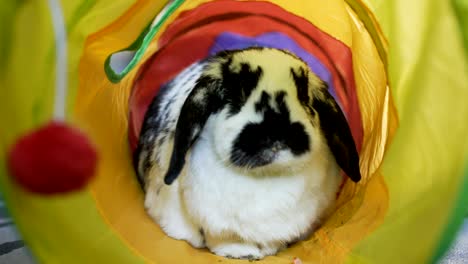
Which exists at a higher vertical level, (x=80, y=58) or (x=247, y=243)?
(x=80, y=58)

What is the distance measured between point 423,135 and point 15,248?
3.95 feet

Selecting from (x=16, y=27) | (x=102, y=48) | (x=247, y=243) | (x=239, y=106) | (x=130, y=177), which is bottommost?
(x=247, y=243)

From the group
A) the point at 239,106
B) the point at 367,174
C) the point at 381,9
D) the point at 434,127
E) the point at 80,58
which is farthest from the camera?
the point at 367,174

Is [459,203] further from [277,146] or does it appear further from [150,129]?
[150,129]

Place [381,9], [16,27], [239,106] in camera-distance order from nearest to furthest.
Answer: [16,27]
[239,106]
[381,9]

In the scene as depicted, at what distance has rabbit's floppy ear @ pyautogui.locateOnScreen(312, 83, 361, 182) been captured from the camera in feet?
5.05

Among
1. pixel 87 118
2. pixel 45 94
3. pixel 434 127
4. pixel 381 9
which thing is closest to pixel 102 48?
pixel 87 118

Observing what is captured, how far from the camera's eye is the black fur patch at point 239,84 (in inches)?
57.4

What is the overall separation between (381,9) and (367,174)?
435mm

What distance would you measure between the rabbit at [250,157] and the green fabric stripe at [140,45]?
Answer: 197 mm

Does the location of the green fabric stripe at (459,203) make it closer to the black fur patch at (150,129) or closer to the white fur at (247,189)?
the white fur at (247,189)

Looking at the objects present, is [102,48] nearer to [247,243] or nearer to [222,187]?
[222,187]

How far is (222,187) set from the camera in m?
1.51

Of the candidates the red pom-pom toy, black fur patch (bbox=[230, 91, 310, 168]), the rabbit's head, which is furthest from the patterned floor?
the red pom-pom toy
